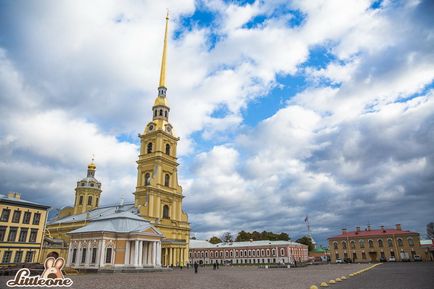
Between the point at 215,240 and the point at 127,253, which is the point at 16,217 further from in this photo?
the point at 215,240

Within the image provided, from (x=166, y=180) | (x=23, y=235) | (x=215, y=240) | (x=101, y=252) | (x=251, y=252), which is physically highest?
(x=166, y=180)

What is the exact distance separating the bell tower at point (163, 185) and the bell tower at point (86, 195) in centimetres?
2278

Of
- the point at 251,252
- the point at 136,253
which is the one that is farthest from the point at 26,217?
the point at 251,252

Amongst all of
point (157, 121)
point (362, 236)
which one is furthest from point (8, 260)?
point (362, 236)

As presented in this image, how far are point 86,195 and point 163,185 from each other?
28.1 meters

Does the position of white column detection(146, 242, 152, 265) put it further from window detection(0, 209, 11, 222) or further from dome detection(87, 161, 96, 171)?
dome detection(87, 161, 96, 171)

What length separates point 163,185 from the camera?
2258 inches

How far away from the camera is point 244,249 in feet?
294

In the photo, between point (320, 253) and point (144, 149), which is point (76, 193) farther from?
point (320, 253)

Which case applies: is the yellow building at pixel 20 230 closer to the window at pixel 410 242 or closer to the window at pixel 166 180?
the window at pixel 166 180

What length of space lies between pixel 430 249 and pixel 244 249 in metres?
47.2

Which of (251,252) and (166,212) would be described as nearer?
(166,212)

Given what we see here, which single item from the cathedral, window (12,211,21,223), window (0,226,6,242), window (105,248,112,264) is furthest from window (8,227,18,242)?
window (105,248,112,264)

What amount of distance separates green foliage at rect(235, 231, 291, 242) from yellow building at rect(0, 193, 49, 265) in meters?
73.9
